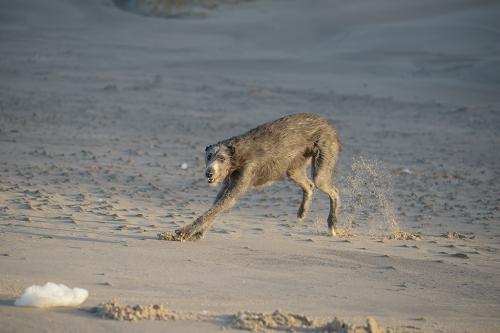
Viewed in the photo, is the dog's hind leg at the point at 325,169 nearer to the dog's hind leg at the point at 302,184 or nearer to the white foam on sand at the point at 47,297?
the dog's hind leg at the point at 302,184

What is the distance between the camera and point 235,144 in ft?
26.2

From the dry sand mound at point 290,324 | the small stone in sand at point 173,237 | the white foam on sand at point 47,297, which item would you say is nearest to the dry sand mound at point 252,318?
the dry sand mound at point 290,324

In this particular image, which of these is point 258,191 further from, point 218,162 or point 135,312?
point 135,312

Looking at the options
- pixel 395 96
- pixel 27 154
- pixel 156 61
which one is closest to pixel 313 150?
pixel 27 154

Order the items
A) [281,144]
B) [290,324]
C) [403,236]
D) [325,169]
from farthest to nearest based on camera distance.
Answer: [325,169] → [281,144] → [403,236] → [290,324]

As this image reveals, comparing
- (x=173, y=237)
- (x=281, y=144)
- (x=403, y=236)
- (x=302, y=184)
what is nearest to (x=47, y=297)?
(x=173, y=237)

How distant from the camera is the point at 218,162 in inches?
304

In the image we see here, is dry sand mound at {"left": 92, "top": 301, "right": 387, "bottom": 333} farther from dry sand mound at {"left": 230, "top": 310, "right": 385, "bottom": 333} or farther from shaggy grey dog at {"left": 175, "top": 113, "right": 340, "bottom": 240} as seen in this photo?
shaggy grey dog at {"left": 175, "top": 113, "right": 340, "bottom": 240}

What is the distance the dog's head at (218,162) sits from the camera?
299 inches

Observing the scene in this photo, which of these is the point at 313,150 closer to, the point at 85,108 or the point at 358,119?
the point at 358,119

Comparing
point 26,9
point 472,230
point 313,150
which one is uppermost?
point 26,9

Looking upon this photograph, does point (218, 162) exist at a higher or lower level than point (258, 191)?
higher

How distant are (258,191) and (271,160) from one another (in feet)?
9.32

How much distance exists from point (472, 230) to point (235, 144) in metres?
3.15
